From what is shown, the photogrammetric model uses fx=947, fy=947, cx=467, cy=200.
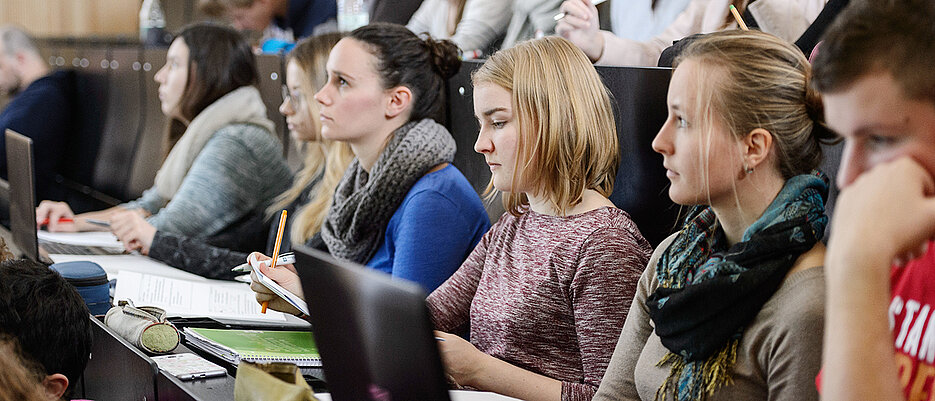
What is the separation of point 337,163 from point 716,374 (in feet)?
5.21

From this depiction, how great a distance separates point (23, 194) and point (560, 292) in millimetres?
1486

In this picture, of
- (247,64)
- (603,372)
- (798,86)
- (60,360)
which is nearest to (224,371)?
(60,360)

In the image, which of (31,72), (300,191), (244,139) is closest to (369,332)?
(300,191)

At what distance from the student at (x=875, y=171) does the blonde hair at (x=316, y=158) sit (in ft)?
5.78

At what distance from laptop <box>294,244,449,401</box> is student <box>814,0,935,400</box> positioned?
354mm

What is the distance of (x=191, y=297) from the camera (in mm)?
2057

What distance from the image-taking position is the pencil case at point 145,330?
153 cm

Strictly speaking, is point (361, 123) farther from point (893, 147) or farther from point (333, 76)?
point (893, 147)

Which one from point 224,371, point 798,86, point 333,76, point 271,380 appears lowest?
point 224,371

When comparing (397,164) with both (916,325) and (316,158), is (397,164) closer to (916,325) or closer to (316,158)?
(316,158)

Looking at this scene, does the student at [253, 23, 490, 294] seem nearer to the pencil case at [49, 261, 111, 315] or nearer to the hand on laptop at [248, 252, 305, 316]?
the hand on laptop at [248, 252, 305, 316]

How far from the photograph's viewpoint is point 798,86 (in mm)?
1158

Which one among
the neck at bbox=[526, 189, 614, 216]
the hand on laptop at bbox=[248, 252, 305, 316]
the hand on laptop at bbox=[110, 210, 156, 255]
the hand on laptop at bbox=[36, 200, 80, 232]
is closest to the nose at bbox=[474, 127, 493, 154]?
the neck at bbox=[526, 189, 614, 216]

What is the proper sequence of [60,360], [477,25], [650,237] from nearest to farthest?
[60,360] < [650,237] < [477,25]
